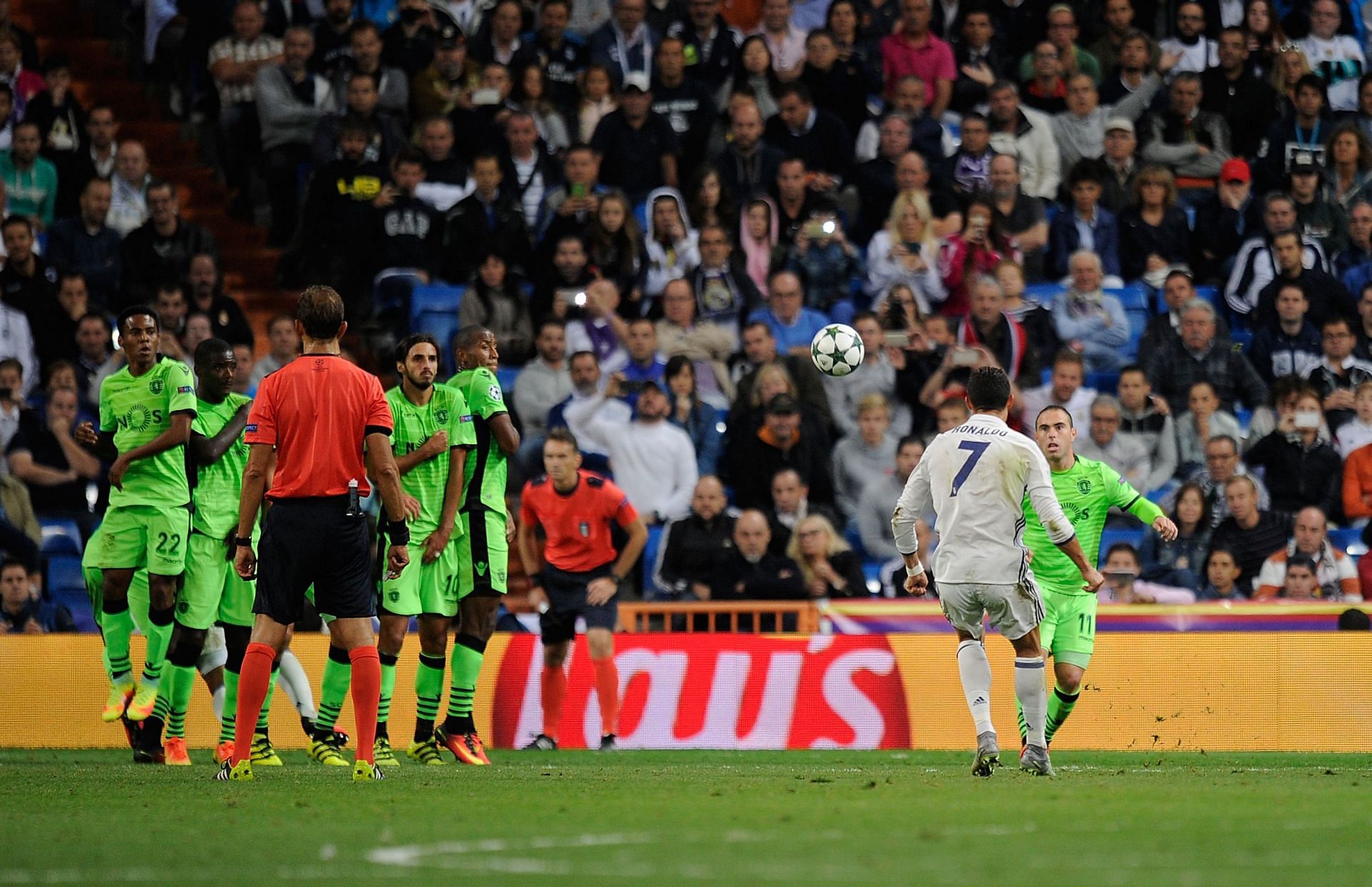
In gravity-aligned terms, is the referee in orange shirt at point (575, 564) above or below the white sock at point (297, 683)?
above

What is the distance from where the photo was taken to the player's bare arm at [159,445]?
12.7 m

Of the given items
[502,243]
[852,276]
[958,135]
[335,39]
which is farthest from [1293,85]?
[335,39]

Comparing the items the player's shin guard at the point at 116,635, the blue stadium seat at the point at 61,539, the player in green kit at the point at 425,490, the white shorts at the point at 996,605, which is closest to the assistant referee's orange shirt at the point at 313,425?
the player in green kit at the point at 425,490

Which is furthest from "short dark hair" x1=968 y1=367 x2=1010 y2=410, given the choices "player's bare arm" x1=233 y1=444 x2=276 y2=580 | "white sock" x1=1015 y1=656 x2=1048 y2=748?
"player's bare arm" x1=233 y1=444 x2=276 y2=580

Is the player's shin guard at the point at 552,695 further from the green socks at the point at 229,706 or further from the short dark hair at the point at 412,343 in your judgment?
the short dark hair at the point at 412,343

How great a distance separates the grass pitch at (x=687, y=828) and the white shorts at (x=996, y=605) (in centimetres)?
87

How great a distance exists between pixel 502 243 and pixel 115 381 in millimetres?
7146

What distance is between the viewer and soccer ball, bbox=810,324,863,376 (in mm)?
15406

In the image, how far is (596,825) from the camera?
8.13m

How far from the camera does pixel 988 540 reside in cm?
1087

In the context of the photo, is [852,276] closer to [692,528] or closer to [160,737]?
[692,528]

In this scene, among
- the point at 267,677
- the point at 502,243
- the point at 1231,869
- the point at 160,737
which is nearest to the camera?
the point at 1231,869

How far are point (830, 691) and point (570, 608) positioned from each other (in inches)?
88.4

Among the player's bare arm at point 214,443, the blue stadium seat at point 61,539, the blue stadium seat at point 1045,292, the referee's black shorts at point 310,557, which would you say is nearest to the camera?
the referee's black shorts at point 310,557
